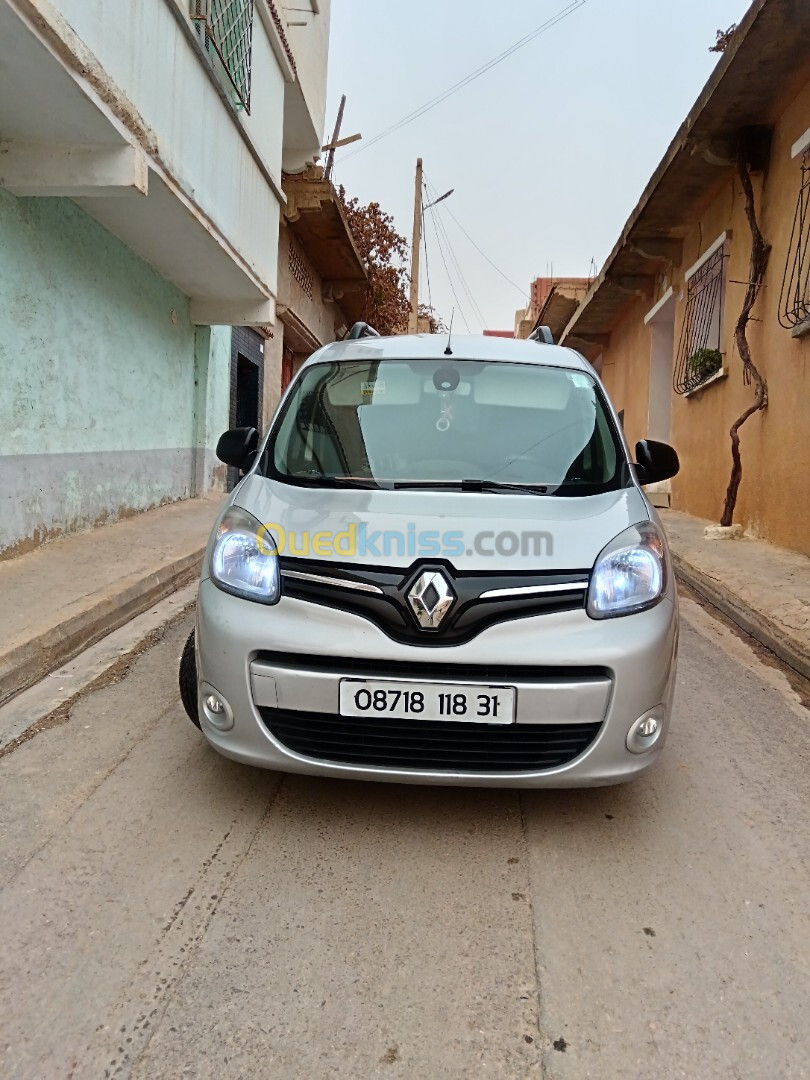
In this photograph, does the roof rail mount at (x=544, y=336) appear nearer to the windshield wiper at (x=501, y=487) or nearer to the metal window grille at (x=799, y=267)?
the windshield wiper at (x=501, y=487)

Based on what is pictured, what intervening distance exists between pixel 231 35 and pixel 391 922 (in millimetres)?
8708

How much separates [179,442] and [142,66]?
5.59 metres

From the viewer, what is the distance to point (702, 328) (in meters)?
11.5

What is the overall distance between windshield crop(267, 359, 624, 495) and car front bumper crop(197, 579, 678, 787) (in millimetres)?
743

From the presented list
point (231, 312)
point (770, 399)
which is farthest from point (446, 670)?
point (231, 312)

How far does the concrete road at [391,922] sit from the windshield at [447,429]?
1169mm

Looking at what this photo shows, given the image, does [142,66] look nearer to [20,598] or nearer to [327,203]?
[20,598]

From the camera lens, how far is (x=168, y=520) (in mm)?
9352

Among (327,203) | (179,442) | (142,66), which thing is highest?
(327,203)

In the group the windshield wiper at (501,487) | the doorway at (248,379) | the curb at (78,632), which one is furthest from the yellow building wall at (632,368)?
the windshield wiper at (501,487)

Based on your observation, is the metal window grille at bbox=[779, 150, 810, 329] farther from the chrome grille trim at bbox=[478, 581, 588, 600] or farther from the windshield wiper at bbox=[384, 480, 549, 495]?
the chrome grille trim at bbox=[478, 581, 588, 600]

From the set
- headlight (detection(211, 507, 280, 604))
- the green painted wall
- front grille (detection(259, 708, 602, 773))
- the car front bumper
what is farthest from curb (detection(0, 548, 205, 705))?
front grille (detection(259, 708, 602, 773))

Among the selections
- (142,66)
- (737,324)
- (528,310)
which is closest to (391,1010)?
(142,66)

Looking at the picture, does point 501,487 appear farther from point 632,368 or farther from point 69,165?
point 632,368
